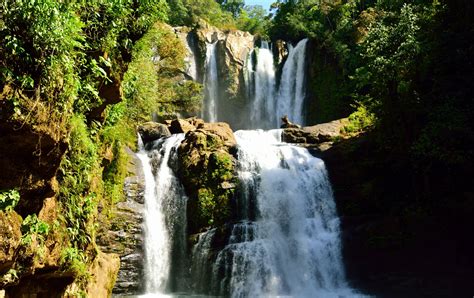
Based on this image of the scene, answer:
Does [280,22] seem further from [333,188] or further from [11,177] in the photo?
[11,177]

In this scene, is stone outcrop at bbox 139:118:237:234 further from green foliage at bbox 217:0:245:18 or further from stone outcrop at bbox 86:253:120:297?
green foliage at bbox 217:0:245:18

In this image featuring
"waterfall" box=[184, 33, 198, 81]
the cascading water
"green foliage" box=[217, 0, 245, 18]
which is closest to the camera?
the cascading water

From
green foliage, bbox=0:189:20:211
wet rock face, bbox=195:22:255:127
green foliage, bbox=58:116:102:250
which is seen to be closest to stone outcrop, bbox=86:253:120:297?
green foliage, bbox=58:116:102:250

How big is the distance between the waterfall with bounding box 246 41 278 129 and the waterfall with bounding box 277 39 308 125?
0.72 meters

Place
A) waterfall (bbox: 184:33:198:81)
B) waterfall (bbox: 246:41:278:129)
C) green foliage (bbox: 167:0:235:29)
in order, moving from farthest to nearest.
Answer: green foliage (bbox: 167:0:235:29), waterfall (bbox: 184:33:198:81), waterfall (bbox: 246:41:278:129)

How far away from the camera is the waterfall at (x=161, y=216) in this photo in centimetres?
1398

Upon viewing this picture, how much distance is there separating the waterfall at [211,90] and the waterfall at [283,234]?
44.3 ft

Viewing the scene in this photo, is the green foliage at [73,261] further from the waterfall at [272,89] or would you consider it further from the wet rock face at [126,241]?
the waterfall at [272,89]

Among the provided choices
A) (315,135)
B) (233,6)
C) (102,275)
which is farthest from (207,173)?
(233,6)

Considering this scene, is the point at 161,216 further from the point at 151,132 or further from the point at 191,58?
the point at 191,58

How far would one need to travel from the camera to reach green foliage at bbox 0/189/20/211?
13.5 ft

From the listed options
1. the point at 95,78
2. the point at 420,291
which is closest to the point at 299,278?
the point at 420,291

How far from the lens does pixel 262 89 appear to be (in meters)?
30.1

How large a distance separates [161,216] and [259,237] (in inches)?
145
